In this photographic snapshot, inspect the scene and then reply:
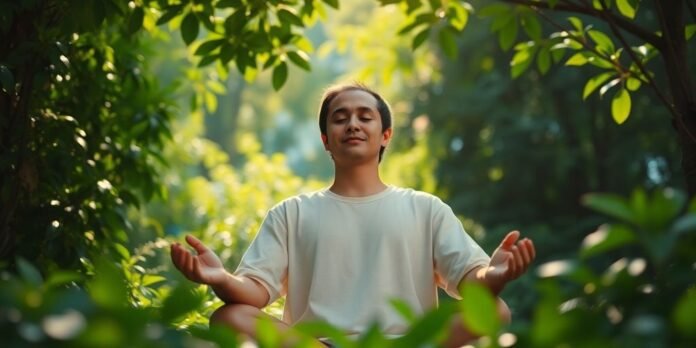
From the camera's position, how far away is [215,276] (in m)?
→ 2.55

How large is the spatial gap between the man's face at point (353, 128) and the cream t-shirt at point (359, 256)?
0.15 metres

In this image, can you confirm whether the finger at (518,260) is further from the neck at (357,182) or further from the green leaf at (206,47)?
the green leaf at (206,47)

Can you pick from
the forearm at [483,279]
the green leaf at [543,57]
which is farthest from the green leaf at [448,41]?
the forearm at [483,279]

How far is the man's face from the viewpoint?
3166 millimetres

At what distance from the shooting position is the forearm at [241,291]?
2.65 m

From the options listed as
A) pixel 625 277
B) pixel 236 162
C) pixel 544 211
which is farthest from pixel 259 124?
pixel 625 277

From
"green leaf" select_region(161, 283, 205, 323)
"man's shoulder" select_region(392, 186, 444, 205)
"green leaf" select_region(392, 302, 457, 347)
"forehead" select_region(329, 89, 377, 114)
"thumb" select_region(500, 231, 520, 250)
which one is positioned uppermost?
"forehead" select_region(329, 89, 377, 114)

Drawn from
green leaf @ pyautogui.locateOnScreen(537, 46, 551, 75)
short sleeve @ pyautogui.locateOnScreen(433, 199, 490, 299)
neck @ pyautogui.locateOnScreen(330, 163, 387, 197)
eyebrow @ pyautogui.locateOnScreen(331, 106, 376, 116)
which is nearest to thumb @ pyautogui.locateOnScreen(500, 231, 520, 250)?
short sleeve @ pyautogui.locateOnScreen(433, 199, 490, 299)

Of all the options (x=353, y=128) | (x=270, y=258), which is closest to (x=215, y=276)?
(x=270, y=258)

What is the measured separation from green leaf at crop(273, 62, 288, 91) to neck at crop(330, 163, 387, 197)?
2.81ft

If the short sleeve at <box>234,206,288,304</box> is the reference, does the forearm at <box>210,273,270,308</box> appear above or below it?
below

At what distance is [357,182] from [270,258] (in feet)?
1.29

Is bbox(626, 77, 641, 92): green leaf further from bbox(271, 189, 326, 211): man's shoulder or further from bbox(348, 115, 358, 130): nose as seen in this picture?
bbox(271, 189, 326, 211): man's shoulder

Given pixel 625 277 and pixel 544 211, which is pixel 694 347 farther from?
pixel 544 211
